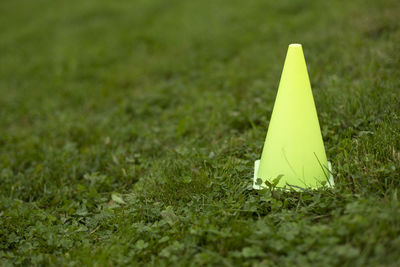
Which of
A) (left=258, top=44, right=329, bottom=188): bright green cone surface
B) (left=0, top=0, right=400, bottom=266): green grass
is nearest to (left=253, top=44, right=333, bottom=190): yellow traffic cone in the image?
(left=258, top=44, right=329, bottom=188): bright green cone surface

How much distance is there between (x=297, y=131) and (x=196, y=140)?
1201 mm

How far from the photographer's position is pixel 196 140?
3.44 metres

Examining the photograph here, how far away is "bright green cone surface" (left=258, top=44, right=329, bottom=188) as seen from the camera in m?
2.41

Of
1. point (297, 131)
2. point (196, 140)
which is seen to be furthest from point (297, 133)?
point (196, 140)

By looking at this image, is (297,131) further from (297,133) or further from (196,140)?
(196,140)

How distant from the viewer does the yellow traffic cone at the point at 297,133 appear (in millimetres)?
2408

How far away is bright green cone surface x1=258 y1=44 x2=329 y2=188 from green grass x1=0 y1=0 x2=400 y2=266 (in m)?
0.12

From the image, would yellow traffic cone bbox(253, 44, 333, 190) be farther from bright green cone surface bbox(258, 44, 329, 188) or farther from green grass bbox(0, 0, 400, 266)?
green grass bbox(0, 0, 400, 266)

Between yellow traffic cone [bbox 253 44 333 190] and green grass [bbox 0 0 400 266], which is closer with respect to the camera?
green grass [bbox 0 0 400 266]

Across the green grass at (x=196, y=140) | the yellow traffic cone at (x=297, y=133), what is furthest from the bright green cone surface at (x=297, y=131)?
the green grass at (x=196, y=140)

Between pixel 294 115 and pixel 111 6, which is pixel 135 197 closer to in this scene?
pixel 294 115

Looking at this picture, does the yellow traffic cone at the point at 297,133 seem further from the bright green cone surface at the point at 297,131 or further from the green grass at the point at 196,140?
the green grass at the point at 196,140

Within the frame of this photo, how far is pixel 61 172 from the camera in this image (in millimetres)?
3436

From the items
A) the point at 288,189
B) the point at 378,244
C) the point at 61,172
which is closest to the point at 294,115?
the point at 288,189
